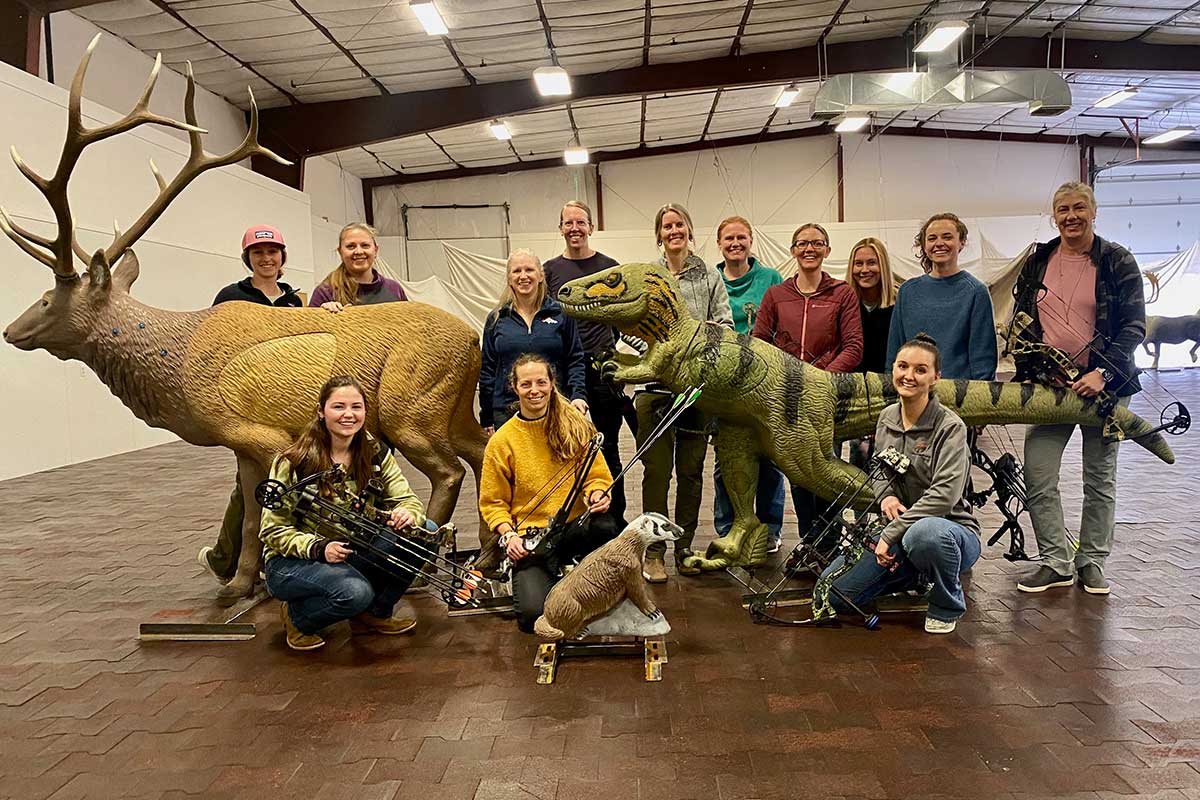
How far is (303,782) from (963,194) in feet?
49.3

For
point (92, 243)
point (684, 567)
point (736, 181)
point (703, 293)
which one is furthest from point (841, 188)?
point (684, 567)

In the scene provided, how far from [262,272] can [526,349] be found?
130cm

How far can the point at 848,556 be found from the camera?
9.65 ft

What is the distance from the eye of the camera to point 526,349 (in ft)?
10.5

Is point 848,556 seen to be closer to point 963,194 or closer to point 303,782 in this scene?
point 303,782

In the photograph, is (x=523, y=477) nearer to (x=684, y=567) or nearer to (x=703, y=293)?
(x=684, y=567)

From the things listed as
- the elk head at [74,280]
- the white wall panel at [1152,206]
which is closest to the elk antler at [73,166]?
the elk head at [74,280]

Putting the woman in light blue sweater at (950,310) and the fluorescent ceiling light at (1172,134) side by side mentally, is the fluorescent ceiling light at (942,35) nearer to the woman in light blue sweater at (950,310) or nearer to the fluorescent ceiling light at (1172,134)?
the woman in light blue sweater at (950,310)

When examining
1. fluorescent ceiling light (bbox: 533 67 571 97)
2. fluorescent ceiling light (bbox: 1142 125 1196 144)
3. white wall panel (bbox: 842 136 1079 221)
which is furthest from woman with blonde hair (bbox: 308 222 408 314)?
fluorescent ceiling light (bbox: 1142 125 1196 144)

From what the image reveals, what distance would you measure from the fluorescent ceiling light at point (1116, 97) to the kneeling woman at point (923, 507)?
36.7 ft

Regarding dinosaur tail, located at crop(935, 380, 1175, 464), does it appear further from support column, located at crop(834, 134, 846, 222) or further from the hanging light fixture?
support column, located at crop(834, 134, 846, 222)

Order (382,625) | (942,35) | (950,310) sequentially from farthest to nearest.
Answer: (942,35), (950,310), (382,625)

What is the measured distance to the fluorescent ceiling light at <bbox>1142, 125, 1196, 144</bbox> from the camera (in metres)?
12.9

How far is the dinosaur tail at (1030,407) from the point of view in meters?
3.08
